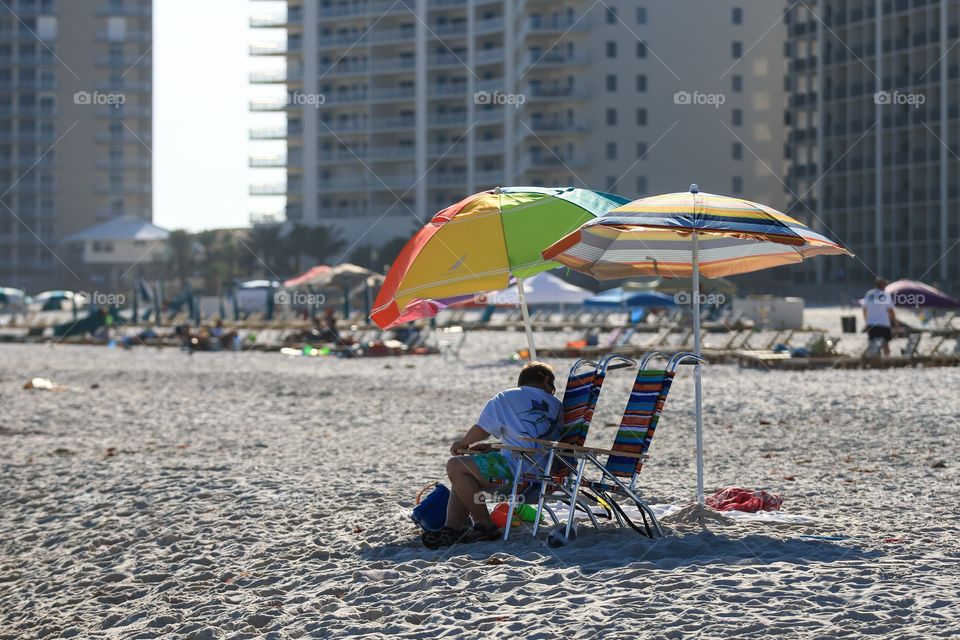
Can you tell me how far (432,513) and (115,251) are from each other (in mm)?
91574

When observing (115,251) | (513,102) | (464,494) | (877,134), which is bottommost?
(464,494)

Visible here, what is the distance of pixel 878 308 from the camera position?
70.4ft

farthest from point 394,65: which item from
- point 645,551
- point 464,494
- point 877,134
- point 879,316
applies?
point 645,551

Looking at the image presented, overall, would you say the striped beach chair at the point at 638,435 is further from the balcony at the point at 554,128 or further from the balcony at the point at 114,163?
the balcony at the point at 114,163

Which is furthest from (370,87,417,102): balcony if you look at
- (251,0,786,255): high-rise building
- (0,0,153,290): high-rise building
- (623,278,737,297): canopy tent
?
(623,278,737,297): canopy tent

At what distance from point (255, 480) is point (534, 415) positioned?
12.5 ft

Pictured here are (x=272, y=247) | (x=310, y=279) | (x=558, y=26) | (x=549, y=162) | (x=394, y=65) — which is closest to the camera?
(x=310, y=279)

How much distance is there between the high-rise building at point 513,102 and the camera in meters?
78.2

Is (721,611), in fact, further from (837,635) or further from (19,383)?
(19,383)

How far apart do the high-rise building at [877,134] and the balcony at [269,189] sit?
121 ft

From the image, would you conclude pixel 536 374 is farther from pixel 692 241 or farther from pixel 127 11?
pixel 127 11

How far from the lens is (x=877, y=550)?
6.44 m

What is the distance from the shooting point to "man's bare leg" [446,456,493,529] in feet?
23.4

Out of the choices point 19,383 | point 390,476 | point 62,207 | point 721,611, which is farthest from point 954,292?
point 62,207
